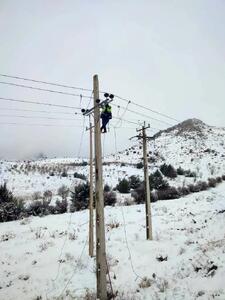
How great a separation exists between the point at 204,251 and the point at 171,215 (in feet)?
37.4

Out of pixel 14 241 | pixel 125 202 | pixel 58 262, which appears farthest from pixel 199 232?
pixel 125 202

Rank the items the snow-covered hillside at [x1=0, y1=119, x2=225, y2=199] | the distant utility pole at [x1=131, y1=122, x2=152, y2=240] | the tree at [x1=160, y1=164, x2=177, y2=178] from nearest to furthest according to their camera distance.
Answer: the distant utility pole at [x1=131, y1=122, x2=152, y2=240] < the snow-covered hillside at [x1=0, y1=119, x2=225, y2=199] < the tree at [x1=160, y1=164, x2=177, y2=178]

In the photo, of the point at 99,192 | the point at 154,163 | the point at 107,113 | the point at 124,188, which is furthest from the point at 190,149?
the point at 99,192

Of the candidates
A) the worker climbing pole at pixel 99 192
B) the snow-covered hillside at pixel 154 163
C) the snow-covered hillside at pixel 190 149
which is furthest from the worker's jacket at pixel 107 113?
the snow-covered hillside at pixel 190 149

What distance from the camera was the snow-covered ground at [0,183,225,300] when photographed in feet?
33.2

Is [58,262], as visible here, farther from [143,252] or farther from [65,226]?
[65,226]

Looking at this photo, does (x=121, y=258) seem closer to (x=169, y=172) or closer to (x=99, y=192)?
(x=99, y=192)

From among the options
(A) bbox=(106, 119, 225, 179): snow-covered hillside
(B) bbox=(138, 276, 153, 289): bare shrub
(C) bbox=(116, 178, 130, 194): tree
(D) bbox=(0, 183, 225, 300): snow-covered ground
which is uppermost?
(A) bbox=(106, 119, 225, 179): snow-covered hillside

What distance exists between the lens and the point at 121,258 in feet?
45.3

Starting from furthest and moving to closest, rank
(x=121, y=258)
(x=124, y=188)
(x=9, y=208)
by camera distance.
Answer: (x=124, y=188) → (x=9, y=208) → (x=121, y=258)

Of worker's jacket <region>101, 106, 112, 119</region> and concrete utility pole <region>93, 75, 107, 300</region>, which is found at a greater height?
worker's jacket <region>101, 106, 112, 119</region>

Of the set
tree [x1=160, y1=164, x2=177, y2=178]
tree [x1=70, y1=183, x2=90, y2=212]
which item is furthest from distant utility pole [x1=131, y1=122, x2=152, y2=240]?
tree [x1=160, y1=164, x2=177, y2=178]

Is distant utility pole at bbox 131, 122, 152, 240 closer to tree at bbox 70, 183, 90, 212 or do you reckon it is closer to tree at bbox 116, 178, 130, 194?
tree at bbox 70, 183, 90, 212

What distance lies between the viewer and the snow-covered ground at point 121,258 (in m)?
10.1
